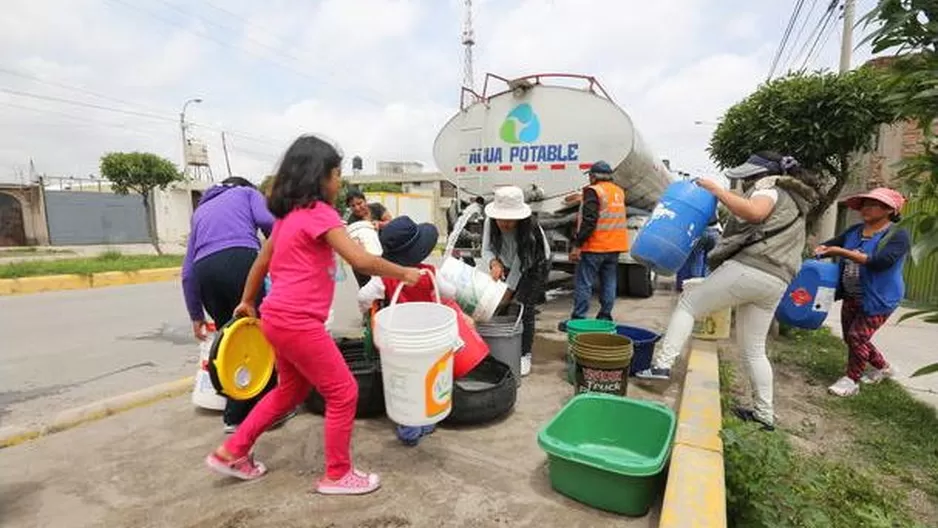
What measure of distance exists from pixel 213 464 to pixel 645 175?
20.3 ft

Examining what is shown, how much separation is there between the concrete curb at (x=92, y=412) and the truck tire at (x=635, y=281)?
5.64m

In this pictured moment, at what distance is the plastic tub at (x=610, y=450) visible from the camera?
83.3 inches

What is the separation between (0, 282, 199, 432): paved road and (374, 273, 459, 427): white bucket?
8.05 ft

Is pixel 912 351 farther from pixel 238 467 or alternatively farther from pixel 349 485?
pixel 238 467

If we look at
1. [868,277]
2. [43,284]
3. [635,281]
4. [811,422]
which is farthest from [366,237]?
[43,284]

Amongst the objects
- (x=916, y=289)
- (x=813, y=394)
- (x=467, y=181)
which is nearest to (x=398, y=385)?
(x=813, y=394)

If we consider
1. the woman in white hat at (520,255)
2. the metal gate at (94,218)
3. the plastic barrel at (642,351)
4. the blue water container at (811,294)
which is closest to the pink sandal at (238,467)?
the woman in white hat at (520,255)

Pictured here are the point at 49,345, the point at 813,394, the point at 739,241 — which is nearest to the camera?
the point at 739,241

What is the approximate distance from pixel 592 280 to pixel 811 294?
1828 mm

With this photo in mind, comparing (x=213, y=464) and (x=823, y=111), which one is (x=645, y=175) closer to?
(x=823, y=111)

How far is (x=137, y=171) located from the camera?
18359mm

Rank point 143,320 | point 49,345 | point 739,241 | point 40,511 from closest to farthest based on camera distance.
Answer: point 40,511, point 739,241, point 49,345, point 143,320

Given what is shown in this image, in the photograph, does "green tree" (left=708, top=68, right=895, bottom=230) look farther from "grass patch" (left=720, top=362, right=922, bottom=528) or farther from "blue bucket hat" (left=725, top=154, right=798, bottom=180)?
"grass patch" (left=720, top=362, right=922, bottom=528)

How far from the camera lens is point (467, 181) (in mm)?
6770
